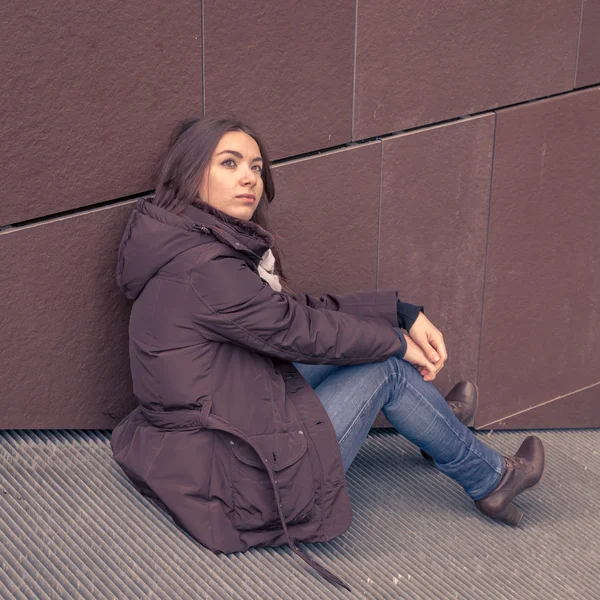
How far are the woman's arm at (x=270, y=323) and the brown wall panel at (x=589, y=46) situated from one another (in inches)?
73.7

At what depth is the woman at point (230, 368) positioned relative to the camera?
109 inches

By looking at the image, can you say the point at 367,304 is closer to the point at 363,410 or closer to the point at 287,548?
the point at 363,410

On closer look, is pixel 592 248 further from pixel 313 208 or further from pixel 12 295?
pixel 12 295

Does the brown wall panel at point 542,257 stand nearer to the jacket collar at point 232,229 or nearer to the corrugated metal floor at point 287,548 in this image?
the corrugated metal floor at point 287,548

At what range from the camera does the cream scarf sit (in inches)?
118

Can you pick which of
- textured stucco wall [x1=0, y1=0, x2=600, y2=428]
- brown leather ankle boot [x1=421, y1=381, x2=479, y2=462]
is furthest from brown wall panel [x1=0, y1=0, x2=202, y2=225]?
brown leather ankle boot [x1=421, y1=381, x2=479, y2=462]

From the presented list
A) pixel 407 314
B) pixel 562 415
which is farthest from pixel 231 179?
pixel 562 415

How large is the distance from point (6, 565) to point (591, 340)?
10.0 feet

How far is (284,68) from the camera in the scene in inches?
136

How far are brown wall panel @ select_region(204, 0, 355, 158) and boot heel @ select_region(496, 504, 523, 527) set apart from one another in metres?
1.52

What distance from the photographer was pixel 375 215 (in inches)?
153

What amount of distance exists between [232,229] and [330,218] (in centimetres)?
91

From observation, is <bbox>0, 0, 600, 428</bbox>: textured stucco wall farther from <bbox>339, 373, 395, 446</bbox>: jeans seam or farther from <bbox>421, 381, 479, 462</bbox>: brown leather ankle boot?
<bbox>339, 373, 395, 446</bbox>: jeans seam

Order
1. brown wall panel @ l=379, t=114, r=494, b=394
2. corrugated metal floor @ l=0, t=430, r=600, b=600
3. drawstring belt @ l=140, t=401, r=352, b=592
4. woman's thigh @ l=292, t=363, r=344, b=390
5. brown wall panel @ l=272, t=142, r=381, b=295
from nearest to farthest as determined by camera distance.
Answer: corrugated metal floor @ l=0, t=430, r=600, b=600 → drawstring belt @ l=140, t=401, r=352, b=592 → woman's thigh @ l=292, t=363, r=344, b=390 → brown wall panel @ l=272, t=142, r=381, b=295 → brown wall panel @ l=379, t=114, r=494, b=394
